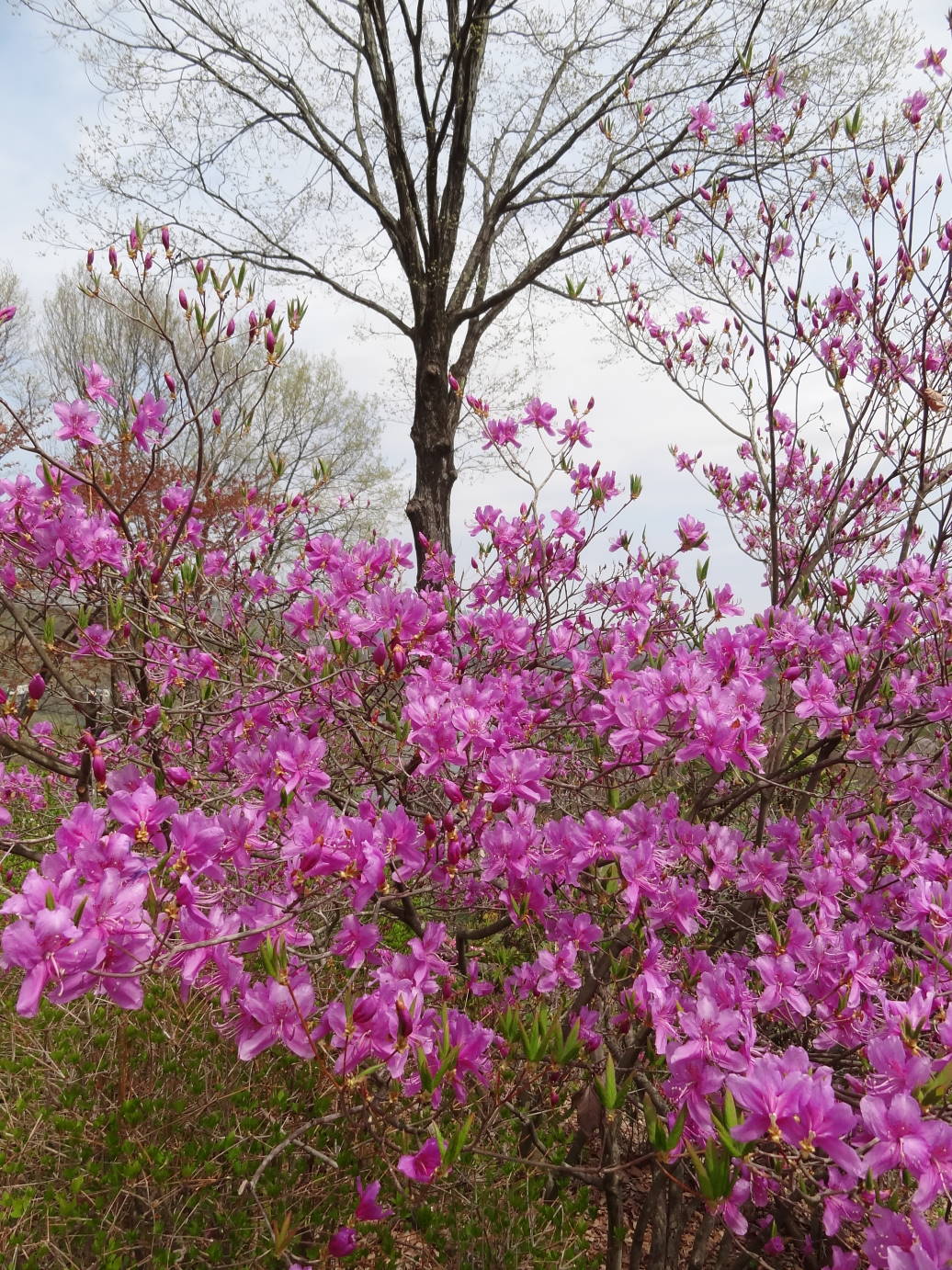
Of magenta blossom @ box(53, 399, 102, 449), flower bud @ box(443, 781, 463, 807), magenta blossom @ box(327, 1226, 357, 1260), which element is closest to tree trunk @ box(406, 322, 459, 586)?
magenta blossom @ box(53, 399, 102, 449)

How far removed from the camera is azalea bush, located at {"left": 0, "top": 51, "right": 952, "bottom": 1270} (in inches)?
52.0

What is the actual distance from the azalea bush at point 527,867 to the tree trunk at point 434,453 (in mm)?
5062

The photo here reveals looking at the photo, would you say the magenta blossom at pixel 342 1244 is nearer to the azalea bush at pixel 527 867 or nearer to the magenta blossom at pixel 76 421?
the azalea bush at pixel 527 867

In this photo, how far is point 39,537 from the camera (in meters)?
2.21

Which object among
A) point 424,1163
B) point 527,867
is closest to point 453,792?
point 527,867

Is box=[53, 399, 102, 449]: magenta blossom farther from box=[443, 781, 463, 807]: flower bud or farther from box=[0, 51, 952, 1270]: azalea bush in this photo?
box=[443, 781, 463, 807]: flower bud

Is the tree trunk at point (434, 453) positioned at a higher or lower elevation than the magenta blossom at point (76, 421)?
higher

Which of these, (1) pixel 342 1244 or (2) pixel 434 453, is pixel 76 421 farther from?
(2) pixel 434 453

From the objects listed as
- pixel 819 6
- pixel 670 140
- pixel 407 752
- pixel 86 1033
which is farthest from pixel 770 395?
pixel 670 140

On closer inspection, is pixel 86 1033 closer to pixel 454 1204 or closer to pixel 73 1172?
pixel 73 1172

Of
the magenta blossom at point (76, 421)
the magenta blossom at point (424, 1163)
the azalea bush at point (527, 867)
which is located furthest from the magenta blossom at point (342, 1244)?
the magenta blossom at point (76, 421)

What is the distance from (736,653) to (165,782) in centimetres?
151

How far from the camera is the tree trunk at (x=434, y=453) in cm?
847

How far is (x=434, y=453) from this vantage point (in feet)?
28.0
